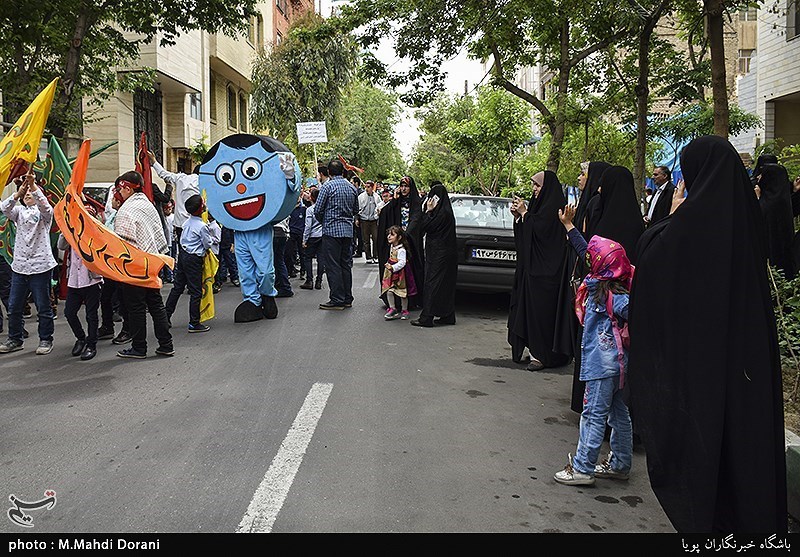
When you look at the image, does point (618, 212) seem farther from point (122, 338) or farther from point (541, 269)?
point (122, 338)

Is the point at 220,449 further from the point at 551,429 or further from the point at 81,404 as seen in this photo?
the point at 551,429

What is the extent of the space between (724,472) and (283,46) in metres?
28.5

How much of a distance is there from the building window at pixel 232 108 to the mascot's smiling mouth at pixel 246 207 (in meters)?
24.8

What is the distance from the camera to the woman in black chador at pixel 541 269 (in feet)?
23.6

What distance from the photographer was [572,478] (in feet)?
14.3

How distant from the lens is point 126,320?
325 inches

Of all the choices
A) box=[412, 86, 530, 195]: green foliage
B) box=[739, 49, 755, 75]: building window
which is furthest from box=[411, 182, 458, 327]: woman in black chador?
box=[739, 49, 755, 75]: building window

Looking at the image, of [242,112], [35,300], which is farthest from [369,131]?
[35,300]

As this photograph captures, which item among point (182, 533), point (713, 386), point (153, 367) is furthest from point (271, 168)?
point (713, 386)

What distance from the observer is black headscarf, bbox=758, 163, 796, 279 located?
8914 mm

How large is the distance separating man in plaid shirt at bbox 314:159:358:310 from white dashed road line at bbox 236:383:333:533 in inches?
182

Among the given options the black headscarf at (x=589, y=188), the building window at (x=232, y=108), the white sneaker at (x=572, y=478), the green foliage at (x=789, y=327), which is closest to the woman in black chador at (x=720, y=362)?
the white sneaker at (x=572, y=478)

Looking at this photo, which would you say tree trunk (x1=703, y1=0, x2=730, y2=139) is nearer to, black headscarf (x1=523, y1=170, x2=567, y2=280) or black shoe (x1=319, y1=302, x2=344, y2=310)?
black headscarf (x1=523, y1=170, x2=567, y2=280)

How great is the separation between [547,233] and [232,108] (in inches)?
1130
